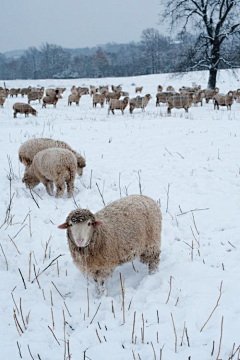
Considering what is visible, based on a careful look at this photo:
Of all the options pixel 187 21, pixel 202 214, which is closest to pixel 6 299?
pixel 202 214

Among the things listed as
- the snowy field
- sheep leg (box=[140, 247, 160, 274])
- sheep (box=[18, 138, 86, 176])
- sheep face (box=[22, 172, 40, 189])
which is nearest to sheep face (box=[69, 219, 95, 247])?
the snowy field

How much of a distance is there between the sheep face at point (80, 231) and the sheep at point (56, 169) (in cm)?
300

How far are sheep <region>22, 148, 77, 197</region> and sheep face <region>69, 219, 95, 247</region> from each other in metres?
3.00

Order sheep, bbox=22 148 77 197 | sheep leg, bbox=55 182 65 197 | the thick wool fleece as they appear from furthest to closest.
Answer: sheep leg, bbox=55 182 65 197, sheep, bbox=22 148 77 197, the thick wool fleece

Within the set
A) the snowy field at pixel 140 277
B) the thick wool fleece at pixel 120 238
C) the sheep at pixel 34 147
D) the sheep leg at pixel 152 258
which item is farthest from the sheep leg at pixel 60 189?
the sheep leg at pixel 152 258

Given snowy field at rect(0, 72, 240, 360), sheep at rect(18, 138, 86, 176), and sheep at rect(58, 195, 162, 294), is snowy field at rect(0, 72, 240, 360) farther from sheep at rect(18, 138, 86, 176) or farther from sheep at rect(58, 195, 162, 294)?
→ sheep at rect(18, 138, 86, 176)

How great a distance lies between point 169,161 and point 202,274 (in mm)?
4357

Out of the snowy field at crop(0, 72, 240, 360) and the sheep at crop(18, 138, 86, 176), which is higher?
the sheep at crop(18, 138, 86, 176)

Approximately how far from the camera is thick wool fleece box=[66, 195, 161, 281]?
117 inches

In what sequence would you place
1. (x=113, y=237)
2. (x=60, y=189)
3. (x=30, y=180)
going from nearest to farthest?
(x=113, y=237) < (x=60, y=189) < (x=30, y=180)

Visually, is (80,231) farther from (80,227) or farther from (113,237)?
(113,237)

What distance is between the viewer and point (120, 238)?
3.14m

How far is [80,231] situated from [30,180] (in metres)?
3.83

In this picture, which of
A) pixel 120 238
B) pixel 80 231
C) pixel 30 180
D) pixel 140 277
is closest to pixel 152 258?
pixel 140 277
